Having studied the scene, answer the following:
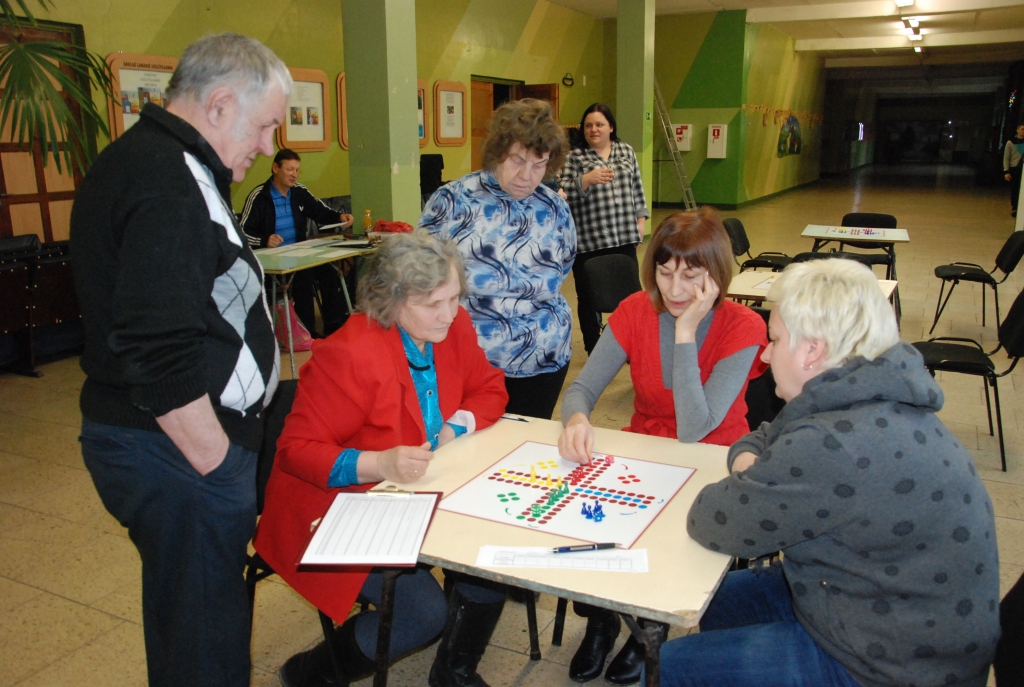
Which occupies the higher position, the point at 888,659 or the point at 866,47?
the point at 866,47

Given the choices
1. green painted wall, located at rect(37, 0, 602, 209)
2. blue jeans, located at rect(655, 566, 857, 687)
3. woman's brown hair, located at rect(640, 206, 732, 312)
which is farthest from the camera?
green painted wall, located at rect(37, 0, 602, 209)

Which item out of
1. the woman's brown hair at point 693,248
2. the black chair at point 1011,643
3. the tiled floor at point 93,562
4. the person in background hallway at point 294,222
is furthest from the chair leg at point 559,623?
the person in background hallway at point 294,222

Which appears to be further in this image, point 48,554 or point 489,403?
point 48,554

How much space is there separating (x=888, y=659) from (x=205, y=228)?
1434mm

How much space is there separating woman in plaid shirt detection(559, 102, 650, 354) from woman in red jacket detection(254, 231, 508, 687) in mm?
3059

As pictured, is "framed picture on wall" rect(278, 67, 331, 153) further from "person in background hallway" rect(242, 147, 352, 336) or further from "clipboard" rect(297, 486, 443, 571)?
"clipboard" rect(297, 486, 443, 571)

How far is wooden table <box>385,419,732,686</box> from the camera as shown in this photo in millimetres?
1392

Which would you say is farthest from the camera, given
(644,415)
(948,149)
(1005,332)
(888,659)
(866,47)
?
(948,149)

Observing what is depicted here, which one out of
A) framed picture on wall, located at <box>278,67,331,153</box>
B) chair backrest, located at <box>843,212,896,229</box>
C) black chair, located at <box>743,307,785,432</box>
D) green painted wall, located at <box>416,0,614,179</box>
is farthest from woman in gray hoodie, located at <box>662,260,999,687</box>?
green painted wall, located at <box>416,0,614,179</box>

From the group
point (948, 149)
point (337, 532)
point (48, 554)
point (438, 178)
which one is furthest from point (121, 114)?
point (948, 149)

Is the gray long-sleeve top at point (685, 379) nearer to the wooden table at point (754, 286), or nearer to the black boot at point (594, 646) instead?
the black boot at point (594, 646)

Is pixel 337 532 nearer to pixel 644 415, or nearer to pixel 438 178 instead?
pixel 644 415

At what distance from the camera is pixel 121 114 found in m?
6.21

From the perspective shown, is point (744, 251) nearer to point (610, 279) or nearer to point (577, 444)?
point (610, 279)
